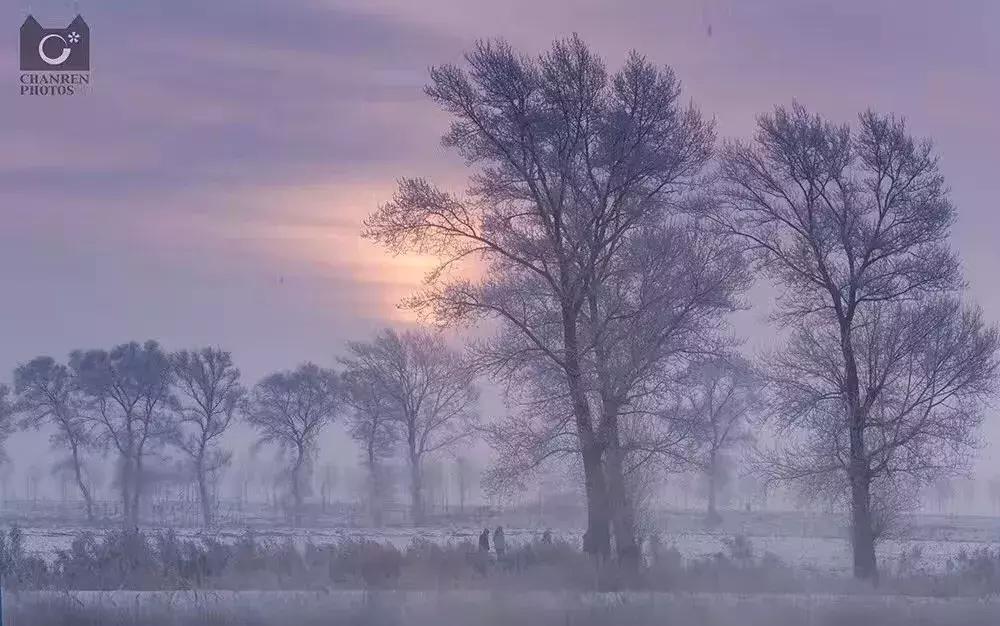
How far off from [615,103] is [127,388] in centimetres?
3225

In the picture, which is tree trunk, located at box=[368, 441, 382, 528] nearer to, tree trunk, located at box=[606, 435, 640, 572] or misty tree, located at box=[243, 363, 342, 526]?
misty tree, located at box=[243, 363, 342, 526]

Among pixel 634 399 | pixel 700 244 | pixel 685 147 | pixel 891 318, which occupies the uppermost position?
pixel 685 147

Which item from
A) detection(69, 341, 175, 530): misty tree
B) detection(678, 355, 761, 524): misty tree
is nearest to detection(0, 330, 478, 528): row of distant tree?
detection(69, 341, 175, 530): misty tree

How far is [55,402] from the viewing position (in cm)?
5062

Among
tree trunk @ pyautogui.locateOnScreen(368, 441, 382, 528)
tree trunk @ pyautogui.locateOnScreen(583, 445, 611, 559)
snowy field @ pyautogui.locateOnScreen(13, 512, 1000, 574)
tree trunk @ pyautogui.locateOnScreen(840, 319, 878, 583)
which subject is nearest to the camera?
tree trunk @ pyautogui.locateOnScreen(583, 445, 611, 559)

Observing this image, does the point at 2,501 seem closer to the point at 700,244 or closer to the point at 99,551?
the point at 99,551

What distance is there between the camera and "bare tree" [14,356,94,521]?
50.4 metres

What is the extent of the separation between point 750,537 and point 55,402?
31.2m

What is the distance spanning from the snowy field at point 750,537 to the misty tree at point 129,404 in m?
7.71

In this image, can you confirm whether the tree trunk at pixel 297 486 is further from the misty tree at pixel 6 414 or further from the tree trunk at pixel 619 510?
the tree trunk at pixel 619 510

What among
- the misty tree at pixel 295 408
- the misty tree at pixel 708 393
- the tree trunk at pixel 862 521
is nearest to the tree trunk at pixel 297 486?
the misty tree at pixel 295 408

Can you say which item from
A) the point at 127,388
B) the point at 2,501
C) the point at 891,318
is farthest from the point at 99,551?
the point at 2,501

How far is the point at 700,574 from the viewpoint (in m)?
23.7

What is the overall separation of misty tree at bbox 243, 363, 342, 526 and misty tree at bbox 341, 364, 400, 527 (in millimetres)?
2268
